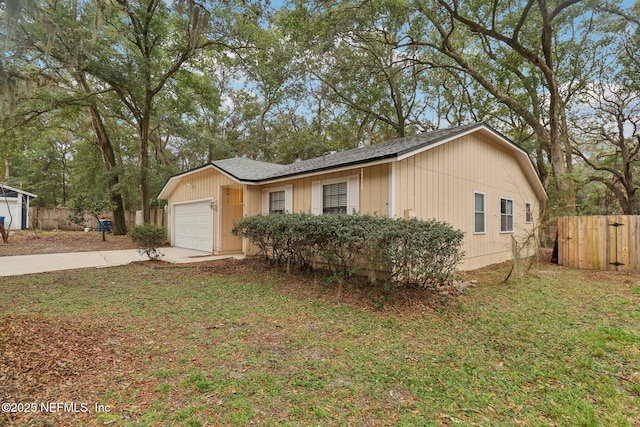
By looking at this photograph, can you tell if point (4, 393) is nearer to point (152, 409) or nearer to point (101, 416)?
point (101, 416)

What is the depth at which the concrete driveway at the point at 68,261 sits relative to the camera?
24.3 feet

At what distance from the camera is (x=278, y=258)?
7.25m

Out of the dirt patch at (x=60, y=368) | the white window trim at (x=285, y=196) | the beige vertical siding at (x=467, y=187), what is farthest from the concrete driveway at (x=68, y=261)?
the beige vertical siding at (x=467, y=187)

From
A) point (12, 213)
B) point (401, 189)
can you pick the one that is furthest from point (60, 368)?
point (12, 213)

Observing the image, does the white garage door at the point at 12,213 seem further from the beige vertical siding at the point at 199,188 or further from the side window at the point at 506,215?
the side window at the point at 506,215

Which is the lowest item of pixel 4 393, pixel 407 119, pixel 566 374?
pixel 566 374

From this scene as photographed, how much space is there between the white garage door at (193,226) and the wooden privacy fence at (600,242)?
11.8m

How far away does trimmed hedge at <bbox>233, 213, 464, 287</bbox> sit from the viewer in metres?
4.68

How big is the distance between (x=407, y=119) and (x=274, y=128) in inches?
397

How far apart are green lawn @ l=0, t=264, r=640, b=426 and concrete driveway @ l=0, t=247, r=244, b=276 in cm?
249

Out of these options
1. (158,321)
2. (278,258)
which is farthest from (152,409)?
(278,258)

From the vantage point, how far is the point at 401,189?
6469 millimetres

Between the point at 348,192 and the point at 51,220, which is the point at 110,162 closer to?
the point at 51,220

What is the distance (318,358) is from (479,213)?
7.65m
